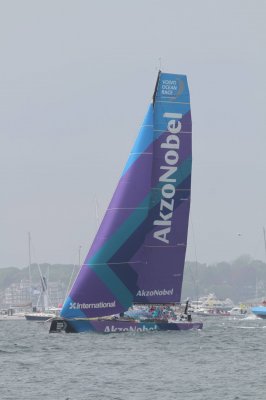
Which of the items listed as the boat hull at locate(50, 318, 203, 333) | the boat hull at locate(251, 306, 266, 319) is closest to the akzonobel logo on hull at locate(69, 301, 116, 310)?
the boat hull at locate(50, 318, 203, 333)

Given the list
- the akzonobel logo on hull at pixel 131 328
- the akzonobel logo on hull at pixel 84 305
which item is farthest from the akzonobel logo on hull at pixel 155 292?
the akzonobel logo on hull at pixel 84 305

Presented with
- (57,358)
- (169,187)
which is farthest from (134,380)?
(169,187)

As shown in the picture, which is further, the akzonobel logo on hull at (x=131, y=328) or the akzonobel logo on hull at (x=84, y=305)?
the akzonobel logo on hull at (x=131, y=328)

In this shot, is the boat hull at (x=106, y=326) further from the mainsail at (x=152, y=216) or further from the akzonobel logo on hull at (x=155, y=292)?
the akzonobel logo on hull at (x=155, y=292)

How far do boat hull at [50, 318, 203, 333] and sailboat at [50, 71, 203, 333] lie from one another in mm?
42

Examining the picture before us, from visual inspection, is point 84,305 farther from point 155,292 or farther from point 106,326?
point 155,292

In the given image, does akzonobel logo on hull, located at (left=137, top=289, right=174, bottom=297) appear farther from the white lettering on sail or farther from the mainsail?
the white lettering on sail

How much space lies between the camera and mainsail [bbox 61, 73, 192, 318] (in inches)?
1986

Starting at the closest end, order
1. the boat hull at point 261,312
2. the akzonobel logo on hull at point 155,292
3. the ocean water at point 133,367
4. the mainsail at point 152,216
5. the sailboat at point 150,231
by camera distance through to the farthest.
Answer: the ocean water at point 133,367, the sailboat at point 150,231, the mainsail at point 152,216, the akzonobel logo on hull at point 155,292, the boat hull at point 261,312

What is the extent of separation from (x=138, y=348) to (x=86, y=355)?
341 cm

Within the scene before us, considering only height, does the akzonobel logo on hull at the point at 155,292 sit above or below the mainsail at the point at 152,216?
below

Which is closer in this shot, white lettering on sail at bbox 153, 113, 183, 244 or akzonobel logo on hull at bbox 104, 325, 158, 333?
akzonobel logo on hull at bbox 104, 325, 158, 333

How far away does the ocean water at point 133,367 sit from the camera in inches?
1225

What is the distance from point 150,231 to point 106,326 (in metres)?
5.01
